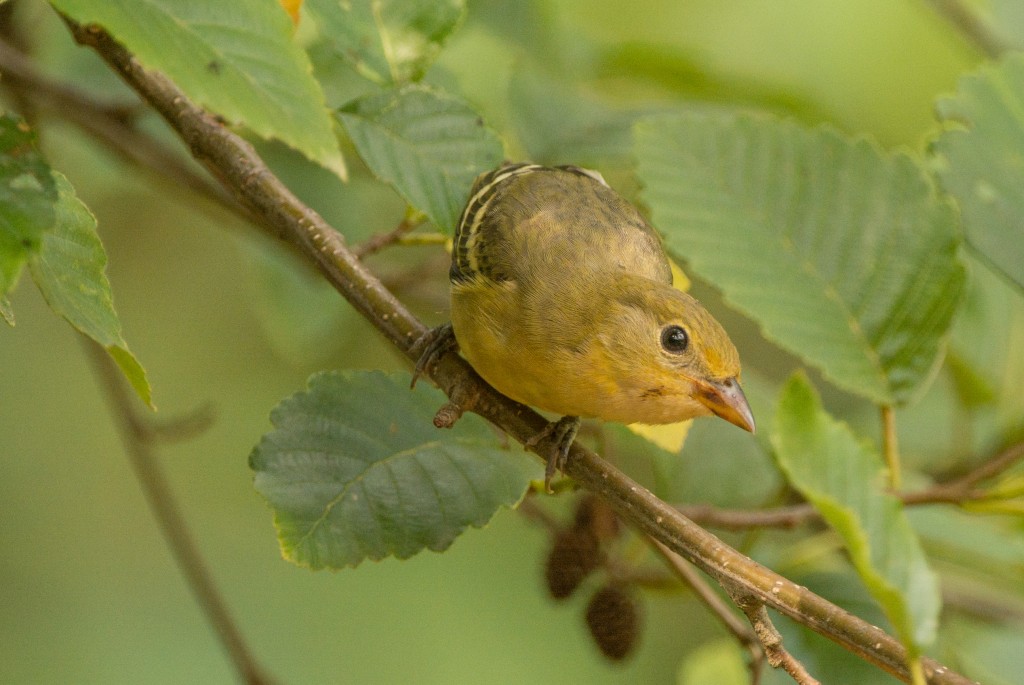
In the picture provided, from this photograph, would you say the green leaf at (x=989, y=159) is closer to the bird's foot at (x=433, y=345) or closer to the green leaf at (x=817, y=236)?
the green leaf at (x=817, y=236)

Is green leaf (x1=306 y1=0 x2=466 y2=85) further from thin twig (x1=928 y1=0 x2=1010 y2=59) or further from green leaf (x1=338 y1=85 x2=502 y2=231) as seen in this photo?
thin twig (x1=928 y1=0 x2=1010 y2=59)

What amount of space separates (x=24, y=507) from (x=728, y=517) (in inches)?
197

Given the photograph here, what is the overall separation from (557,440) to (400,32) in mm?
993

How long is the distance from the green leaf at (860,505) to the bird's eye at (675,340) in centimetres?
31

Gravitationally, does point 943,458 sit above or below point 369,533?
above

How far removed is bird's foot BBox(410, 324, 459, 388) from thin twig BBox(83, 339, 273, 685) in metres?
1.07

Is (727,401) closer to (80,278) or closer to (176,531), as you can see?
(80,278)

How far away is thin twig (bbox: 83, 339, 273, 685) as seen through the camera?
9.41 ft

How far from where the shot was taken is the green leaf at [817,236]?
8.69 feet

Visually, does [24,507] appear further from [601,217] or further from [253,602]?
[601,217]

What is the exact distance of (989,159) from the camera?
110 inches

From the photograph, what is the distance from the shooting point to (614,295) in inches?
90.0

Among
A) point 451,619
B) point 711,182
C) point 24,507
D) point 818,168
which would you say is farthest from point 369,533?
point 24,507

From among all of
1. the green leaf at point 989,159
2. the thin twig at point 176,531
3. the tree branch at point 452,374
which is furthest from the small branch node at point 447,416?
the green leaf at point 989,159
